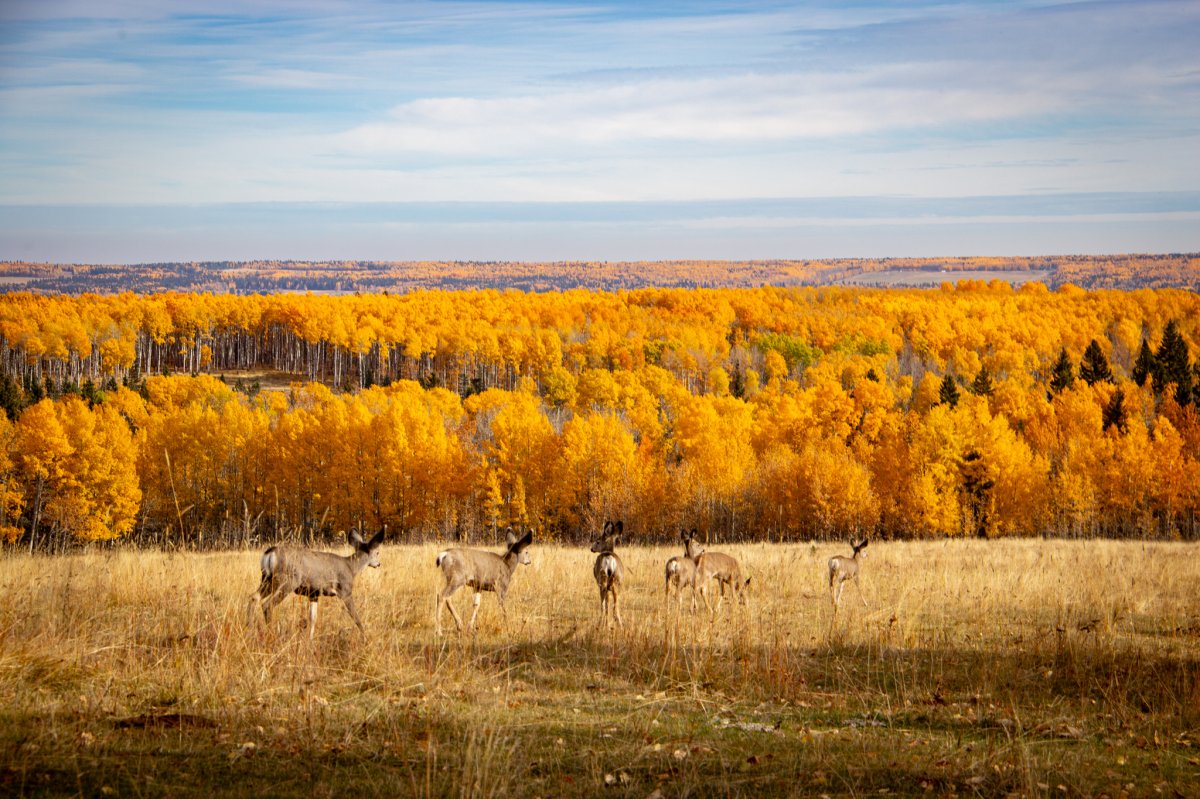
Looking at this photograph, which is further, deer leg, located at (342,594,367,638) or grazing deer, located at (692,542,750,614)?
grazing deer, located at (692,542,750,614)

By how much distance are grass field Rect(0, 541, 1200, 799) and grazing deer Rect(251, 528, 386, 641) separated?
0.29 meters

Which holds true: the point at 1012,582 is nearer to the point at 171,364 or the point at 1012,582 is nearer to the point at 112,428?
the point at 112,428

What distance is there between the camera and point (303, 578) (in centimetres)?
1132

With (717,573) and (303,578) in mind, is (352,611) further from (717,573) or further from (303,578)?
(717,573)

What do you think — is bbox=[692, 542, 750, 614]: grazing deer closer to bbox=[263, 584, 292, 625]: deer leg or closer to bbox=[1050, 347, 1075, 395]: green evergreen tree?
bbox=[263, 584, 292, 625]: deer leg

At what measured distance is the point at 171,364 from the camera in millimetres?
158500

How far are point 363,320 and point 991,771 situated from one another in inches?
6596

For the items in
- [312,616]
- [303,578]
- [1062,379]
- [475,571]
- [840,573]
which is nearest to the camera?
[312,616]

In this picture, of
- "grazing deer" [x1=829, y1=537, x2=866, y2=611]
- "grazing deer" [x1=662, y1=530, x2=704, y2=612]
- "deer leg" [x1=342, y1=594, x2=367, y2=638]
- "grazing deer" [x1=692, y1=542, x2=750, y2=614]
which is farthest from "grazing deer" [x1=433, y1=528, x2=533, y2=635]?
"grazing deer" [x1=829, y1=537, x2=866, y2=611]

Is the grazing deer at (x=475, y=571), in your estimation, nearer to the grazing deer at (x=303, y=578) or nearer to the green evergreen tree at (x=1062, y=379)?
the grazing deer at (x=303, y=578)

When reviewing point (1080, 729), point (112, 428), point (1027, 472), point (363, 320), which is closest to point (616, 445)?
point (1027, 472)

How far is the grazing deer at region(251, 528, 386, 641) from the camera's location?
1111 centimetres

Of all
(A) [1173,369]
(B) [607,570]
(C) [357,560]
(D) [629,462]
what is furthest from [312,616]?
(A) [1173,369]

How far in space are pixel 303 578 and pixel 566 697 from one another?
3758mm
